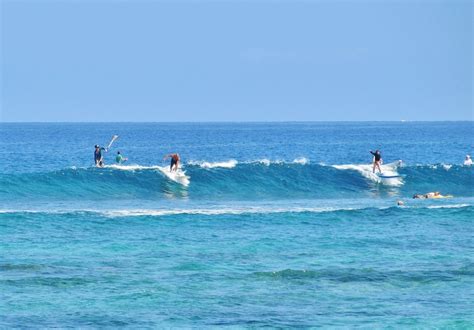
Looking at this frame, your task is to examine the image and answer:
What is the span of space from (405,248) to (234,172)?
81.4 ft

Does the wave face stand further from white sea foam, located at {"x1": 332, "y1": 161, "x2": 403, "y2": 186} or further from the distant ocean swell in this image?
the distant ocean swell

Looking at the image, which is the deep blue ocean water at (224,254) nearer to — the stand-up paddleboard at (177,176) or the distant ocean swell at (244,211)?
the distant ocean swell at (244,211)

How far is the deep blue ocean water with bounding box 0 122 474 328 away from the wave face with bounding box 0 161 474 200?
0.16 metres

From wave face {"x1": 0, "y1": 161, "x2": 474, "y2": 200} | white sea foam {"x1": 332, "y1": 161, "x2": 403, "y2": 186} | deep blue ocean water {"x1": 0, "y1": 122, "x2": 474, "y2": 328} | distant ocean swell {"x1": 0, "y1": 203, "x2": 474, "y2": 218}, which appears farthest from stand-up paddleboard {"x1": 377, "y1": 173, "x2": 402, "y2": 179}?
distant ocean swell {"x1": 0, "y1": 203, "x2": 474, "y2": 218}

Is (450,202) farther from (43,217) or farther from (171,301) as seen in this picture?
(171,301)

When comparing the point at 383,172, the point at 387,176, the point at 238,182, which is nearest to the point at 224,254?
the point at 238,182

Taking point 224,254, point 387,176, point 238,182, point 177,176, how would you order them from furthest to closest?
point 387,176
point 177,176
point 238,182
point 224,254

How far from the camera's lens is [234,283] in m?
23.2

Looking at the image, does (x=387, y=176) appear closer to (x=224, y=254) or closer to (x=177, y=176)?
(x=177, y=176)

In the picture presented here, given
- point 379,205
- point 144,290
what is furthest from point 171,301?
point 379,205

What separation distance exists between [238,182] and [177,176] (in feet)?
10.9

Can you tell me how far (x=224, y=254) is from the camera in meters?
27.3

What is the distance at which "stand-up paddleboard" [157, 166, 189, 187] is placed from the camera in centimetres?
5062

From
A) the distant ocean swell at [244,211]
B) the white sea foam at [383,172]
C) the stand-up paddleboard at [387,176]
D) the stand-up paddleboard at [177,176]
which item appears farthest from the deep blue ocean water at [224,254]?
the stand-up paddleboard at [387,176]
